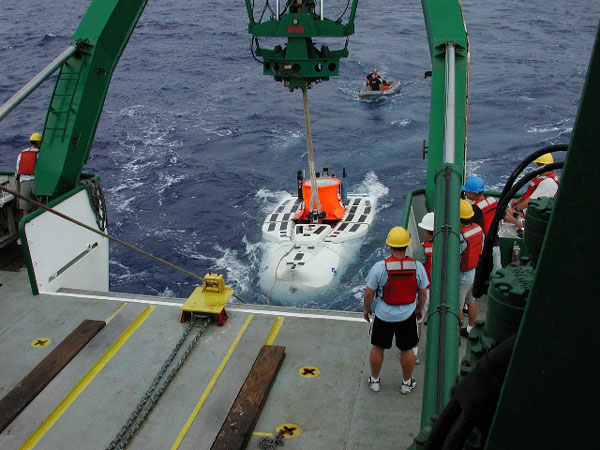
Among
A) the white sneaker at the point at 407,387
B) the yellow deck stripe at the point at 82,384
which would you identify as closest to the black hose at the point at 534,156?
the white sneaker at the point at 407,387

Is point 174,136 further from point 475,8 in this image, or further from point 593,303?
point 475,8

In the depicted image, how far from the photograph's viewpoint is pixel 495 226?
128 inches

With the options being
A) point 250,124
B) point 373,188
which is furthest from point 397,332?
point 250,124

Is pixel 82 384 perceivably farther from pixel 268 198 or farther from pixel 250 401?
pixel 268 198

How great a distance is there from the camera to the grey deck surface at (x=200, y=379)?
6785mm

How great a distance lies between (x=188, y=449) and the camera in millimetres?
6531

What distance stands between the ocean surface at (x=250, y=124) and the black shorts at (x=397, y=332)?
11.3m

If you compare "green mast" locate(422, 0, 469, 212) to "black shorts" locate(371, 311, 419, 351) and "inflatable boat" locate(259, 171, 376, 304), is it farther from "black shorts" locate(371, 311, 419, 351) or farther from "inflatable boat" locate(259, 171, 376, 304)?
"inflatable boat" locate(259, 171, 376, 304)

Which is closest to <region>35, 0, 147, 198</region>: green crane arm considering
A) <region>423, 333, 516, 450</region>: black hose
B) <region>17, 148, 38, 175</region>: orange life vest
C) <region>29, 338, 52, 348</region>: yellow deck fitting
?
<region>17, 148, 38, 175</region>: orange life vest

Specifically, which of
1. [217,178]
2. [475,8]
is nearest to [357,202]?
[217,178]

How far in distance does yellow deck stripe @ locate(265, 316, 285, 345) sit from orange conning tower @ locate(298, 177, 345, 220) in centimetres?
1173

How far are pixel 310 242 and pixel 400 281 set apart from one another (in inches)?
525

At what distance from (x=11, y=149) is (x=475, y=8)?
47.9 metres

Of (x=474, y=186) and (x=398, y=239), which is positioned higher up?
(x=398, y=239)
